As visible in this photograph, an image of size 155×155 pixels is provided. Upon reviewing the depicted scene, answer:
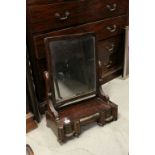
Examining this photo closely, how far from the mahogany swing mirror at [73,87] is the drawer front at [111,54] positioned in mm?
340

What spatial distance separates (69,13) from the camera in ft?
5.28

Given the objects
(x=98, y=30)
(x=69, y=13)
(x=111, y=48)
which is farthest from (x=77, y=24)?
(x=111, y=48)

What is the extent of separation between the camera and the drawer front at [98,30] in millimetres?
1556

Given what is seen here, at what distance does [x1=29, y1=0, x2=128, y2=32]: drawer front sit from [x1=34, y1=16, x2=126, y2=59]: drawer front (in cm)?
4

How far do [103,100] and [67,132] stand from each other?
38cm

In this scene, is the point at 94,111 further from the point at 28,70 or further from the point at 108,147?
the point at 28,70

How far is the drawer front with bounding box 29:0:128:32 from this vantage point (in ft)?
4.89

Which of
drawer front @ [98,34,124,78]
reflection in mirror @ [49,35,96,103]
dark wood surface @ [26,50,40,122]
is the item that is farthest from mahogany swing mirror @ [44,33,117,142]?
drawer front @ [98,34,124,78]

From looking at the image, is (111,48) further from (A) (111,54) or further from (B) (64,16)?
(B) (64,16)

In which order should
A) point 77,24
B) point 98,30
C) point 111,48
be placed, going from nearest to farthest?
point 77,24, point 98,30, point 111,48

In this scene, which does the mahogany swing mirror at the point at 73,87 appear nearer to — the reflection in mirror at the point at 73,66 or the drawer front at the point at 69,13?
the reflection in mirror at the point at 73,66

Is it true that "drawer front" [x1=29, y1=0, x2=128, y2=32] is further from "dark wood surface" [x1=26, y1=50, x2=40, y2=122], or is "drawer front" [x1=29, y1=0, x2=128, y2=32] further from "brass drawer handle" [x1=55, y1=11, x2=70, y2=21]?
"dark wood surface" [x1=26, y1=50, x2=40, y2=122]

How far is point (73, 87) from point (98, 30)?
1.74 feet
